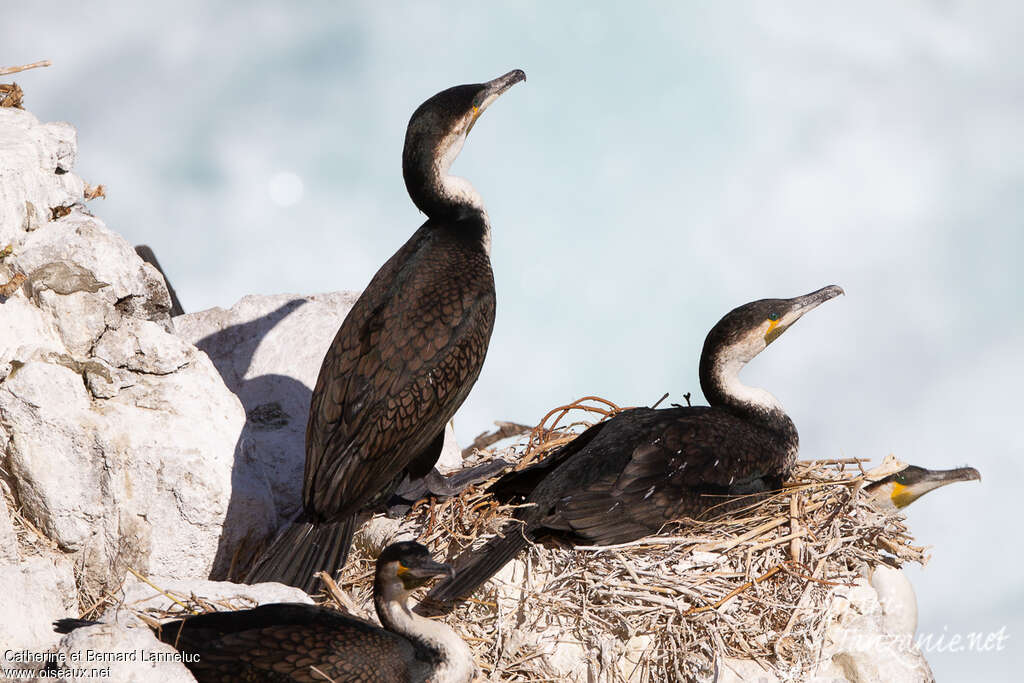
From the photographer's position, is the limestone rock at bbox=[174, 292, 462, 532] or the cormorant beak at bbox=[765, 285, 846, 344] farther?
the limestone rock at bbox=[174, 292, 462, 532]

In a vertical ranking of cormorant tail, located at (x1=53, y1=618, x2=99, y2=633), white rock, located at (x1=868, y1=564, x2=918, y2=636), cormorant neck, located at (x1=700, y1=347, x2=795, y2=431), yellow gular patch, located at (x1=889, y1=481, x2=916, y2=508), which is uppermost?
cormorant neck, located at (x1=700, y1=347, x2=795, y2=431)

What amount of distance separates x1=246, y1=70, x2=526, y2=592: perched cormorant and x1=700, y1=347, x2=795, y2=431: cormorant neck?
4.00 feet

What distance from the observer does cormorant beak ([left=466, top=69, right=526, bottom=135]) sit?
6266 millimetres

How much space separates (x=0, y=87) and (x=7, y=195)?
3.73 ft

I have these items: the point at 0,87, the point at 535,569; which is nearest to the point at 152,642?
the point at 535,569

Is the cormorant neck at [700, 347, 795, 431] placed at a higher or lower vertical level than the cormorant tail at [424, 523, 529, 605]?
higher

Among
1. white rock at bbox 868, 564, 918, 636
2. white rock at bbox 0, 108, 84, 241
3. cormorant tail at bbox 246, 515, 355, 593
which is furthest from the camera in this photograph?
white rock at bbox 0, 108, 84, 241

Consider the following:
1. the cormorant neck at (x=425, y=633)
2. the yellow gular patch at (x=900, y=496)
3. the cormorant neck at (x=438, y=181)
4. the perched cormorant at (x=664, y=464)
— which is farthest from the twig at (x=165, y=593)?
the yellow gular patch at (x=900, y=496)

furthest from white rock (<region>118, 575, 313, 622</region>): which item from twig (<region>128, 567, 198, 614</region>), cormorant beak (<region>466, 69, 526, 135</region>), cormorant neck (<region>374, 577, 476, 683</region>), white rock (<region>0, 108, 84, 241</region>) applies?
cormorant beak (<region>466, 69, 526, 135</region>)

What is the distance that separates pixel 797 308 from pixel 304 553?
111 inches

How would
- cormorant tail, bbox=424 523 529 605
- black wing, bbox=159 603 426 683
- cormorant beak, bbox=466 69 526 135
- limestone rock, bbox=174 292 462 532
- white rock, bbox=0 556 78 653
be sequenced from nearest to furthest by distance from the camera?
black wing, bbox=159 603 426 683
white rock, bbox=0 556 78 653
cormorant tail, bbox=424 523 529 605
cormorant beak, bbox=466 69 526 135
limestone rock, bbox=174 292 462 532

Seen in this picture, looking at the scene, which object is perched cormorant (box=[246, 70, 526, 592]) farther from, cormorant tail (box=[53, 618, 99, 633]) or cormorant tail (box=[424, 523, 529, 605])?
cormorant tail (box=[53, 618, 99, 633])

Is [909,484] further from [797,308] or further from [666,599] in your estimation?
[666,599]

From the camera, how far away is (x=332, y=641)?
4.39m
